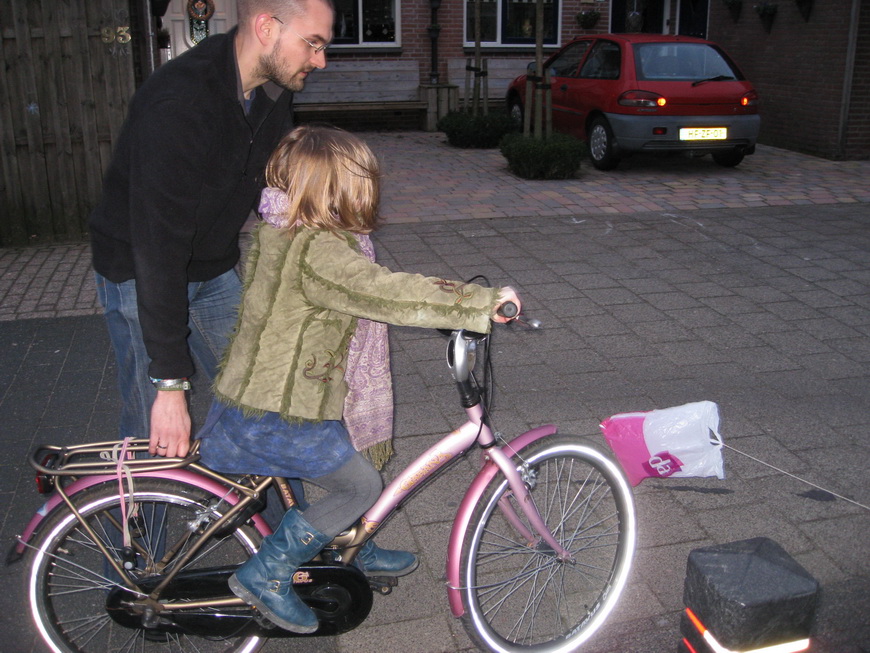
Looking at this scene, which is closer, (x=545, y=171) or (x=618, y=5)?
(x=545, y=171)

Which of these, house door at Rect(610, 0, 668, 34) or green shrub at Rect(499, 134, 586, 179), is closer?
green shrub at Rect(499, 134, 586, 179)

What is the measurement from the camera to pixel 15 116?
7738 mm

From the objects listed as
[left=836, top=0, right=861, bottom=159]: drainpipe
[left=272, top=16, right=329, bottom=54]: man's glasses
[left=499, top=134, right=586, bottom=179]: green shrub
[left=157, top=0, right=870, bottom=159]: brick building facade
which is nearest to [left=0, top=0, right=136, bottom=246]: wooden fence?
[left=499, top=134, right=586, bottom=179]: green shrub

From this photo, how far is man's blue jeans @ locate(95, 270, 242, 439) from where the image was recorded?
2.71 m

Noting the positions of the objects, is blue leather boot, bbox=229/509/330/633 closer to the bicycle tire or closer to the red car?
the bicycle tire

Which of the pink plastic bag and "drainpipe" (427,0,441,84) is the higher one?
"drainpipe" (427,0,441,84)

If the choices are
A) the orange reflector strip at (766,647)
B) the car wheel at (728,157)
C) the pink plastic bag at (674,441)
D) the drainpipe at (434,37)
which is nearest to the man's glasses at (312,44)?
the pink plastic bag at (674,441)

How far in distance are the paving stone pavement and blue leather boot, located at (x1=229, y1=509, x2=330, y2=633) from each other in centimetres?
46

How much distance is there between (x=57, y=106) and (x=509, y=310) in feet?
22.3

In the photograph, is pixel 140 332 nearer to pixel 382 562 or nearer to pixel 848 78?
pixel 382 562

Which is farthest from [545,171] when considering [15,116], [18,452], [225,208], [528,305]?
[225,208]

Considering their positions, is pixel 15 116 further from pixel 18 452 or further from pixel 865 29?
pixel 865 29

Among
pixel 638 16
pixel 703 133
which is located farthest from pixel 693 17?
pixel 703 133

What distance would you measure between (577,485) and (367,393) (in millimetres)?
914
